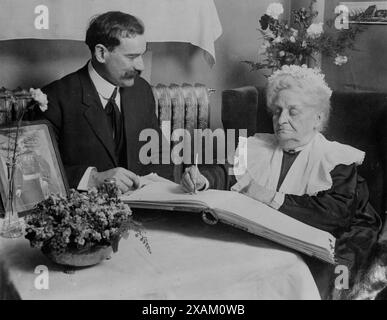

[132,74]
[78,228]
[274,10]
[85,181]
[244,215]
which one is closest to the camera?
[78,228]

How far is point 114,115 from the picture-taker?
57.7 inches

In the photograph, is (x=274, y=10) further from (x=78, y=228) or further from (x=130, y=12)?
(x=78, y=228)

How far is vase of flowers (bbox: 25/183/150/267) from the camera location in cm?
91

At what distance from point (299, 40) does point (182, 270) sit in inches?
38.6

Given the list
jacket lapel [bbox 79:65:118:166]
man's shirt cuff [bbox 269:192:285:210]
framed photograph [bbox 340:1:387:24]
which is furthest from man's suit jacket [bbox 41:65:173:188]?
framed photograph [bbox 340:1:387:24]

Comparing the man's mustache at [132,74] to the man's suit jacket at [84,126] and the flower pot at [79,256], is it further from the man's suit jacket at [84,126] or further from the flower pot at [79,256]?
the flower pot at [79,256]

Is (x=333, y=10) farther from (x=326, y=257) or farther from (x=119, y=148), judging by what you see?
(x=326, y=257)

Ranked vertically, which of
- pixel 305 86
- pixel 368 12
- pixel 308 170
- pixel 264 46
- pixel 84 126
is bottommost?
pixel 308 170

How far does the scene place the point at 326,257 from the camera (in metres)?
1.05

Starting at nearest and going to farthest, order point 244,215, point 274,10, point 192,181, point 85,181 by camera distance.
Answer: point 244,215 → point 192,181 → point 85,181 → point 274,10

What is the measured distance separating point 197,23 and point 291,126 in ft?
1.37

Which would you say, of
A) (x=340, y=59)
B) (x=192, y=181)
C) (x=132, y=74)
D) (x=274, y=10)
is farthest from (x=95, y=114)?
(x=340, y=59)
